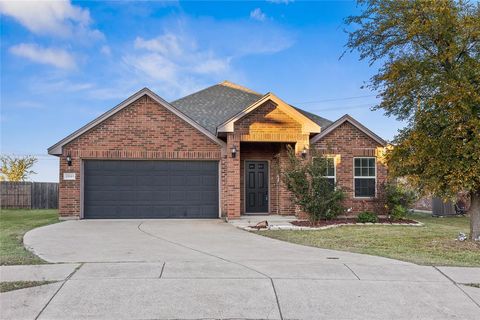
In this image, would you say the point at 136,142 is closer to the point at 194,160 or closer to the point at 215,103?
the point at 194,160

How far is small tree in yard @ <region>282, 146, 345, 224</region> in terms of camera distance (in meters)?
14.1

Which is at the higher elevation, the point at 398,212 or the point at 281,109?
the point at 281,109

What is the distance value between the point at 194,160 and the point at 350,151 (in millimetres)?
6235

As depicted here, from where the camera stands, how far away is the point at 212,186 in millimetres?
16609

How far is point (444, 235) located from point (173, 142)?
32.2ft

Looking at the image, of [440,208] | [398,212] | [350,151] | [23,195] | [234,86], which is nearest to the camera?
[398,212]

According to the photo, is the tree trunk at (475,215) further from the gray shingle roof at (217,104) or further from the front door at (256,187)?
the gray shingle roof at (217,104)

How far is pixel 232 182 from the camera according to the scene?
15.4 m

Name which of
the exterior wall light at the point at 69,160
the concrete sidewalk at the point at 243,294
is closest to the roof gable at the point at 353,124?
the exterior wall light at the point at 69,160

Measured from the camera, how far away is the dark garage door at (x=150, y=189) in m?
16.2

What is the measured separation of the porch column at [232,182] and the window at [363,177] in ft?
16.6

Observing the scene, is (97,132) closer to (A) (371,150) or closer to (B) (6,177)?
(A) (371,150)

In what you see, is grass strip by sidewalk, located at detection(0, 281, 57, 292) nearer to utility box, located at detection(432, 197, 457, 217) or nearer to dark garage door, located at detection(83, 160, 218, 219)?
dark garage door, located at detection(83, 160, 218, 219)

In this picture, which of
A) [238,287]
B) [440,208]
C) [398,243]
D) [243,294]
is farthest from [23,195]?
[440,208]
